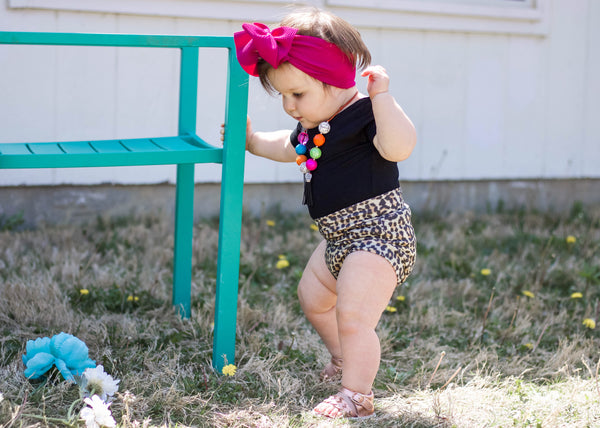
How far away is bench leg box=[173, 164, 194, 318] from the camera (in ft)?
8.90

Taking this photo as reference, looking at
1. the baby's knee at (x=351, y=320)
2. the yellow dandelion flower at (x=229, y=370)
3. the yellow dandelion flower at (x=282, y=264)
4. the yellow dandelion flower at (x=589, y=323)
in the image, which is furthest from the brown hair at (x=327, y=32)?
the yellow dandelion flower at (x=589, y=323)

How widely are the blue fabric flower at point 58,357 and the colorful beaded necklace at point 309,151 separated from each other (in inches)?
32.3

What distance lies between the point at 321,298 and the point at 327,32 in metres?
0.82

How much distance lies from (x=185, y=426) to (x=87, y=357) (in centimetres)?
41

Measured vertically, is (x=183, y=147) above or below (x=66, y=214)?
above

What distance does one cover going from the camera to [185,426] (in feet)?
6.40

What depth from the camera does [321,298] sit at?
2.28 metres

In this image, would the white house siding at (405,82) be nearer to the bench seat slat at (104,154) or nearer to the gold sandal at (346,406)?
the bench seat slat at (104,154)

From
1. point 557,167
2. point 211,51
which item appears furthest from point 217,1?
point 557,167

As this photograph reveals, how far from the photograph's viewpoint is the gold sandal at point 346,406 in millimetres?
2021

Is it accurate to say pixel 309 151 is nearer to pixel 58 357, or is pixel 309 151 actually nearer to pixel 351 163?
pixel 351 163

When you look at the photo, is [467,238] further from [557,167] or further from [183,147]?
[183,147]

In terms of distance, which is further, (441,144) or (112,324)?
(441,144)

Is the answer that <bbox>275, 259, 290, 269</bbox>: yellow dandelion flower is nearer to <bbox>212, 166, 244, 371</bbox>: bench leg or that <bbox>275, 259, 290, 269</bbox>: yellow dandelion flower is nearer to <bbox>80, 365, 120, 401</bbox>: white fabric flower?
<bbox>212, 166, 244, 371</bbox>: bench leg
